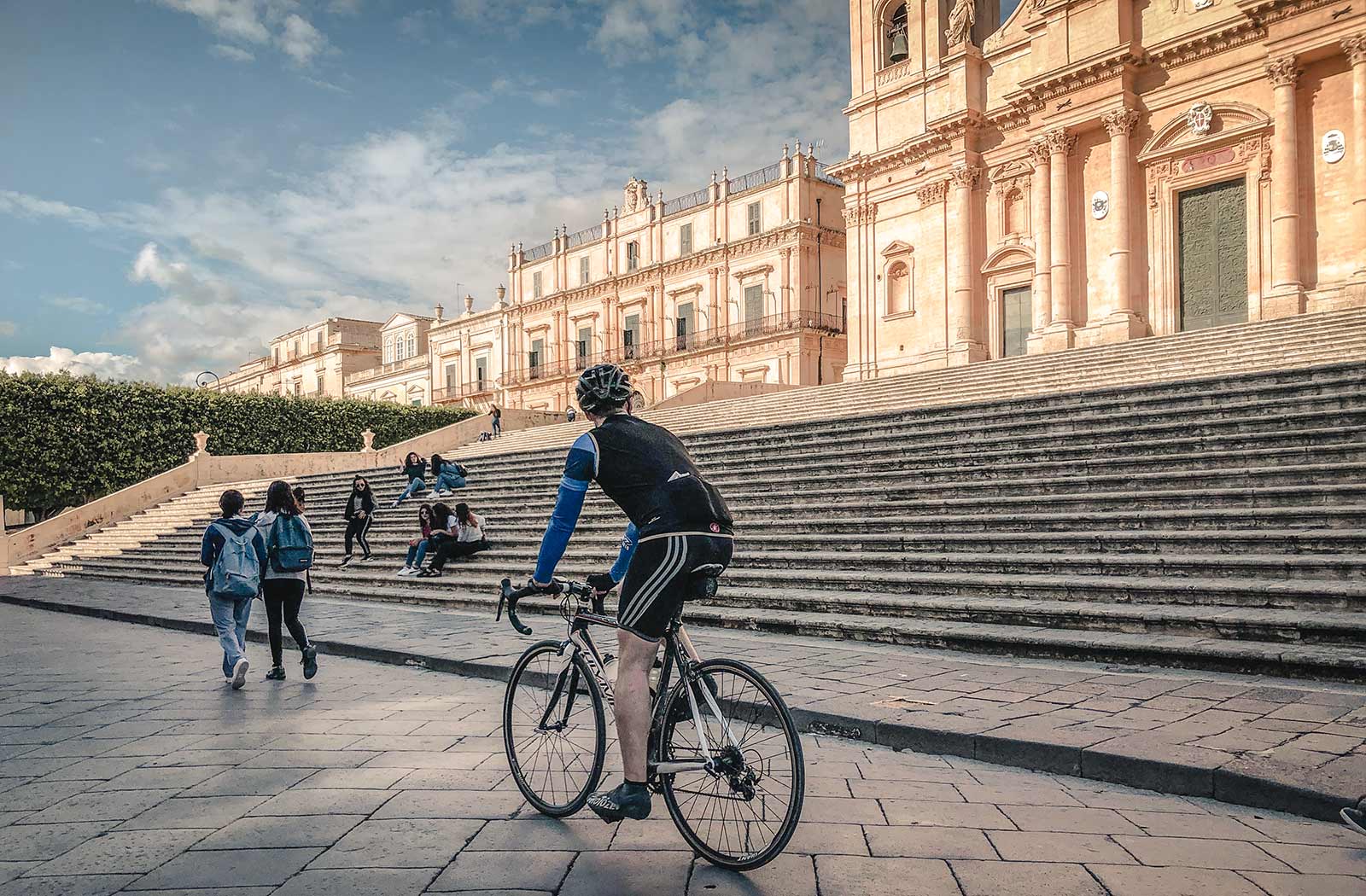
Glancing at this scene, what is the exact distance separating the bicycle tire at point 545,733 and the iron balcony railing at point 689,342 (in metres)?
36.9

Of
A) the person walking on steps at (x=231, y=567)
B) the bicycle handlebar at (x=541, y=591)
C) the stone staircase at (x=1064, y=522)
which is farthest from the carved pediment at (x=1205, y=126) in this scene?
the bicycle handlebar at (x=541, y=591)

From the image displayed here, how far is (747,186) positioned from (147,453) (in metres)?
27.0

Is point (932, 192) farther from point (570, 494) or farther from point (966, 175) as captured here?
point (570, 494)

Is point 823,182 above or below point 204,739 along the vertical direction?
above

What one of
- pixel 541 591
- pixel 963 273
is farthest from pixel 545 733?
pixel 963 273

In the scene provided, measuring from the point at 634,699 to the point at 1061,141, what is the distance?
86.7 ft

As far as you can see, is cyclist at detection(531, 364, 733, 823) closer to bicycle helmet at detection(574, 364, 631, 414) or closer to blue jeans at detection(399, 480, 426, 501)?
bicycle helmet at detection(574, 364, 631, 414)

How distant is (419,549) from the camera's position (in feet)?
46.0

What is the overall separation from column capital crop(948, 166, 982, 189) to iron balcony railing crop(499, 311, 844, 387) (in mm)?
12360

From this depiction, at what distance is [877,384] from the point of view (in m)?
23.7

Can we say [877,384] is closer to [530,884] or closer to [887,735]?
[887,735]

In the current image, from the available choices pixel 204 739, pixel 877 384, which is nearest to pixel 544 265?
pixel 877 384

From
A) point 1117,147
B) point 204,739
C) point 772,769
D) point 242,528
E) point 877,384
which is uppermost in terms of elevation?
point 1117,147

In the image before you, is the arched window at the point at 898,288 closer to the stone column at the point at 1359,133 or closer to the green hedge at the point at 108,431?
the stone column at the point at 1359,133
